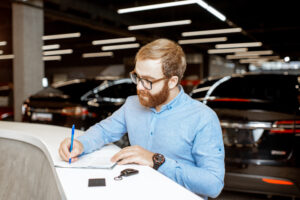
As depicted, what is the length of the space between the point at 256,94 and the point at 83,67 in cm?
2746

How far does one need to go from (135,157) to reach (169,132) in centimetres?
33

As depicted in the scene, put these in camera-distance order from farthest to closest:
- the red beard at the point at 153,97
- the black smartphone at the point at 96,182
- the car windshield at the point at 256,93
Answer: the car windshield at the point at 256,93 < the red beard at the point at 153,97 < the black smartphone at the point at 96,182

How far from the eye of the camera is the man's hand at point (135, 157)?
1469 millimetres

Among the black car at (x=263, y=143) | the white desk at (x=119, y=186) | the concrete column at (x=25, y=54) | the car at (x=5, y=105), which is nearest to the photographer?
the white desk at (x=119, y=186)

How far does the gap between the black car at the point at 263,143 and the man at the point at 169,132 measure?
135 centimetres

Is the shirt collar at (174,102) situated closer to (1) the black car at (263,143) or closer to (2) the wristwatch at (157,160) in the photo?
(2) the wristwatch at (157,160)

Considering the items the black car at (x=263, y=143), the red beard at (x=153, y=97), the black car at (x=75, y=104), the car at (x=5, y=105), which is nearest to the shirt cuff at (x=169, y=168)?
the red beard at (x=153, y=97)

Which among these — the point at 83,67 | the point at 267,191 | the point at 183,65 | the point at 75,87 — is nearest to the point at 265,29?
the point at 75,87

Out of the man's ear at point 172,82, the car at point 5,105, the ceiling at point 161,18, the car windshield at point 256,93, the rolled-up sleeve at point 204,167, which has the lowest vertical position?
the car at point 5,105

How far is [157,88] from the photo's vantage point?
1.72m

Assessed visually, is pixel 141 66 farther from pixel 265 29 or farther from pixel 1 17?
pixel 265 29

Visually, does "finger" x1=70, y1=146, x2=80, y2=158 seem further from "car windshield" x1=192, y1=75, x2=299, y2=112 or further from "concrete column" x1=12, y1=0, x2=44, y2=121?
"concrete column" x1=12, y1=0, x2=44, y2=121

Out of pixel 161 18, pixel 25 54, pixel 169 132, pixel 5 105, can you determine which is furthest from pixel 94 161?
pixel 161 18

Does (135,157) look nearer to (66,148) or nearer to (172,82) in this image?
(66,148)
